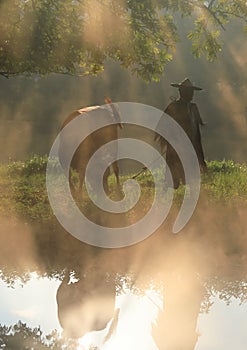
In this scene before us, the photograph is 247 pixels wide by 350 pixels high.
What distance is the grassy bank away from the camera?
981cm

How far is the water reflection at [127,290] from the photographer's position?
482 cm

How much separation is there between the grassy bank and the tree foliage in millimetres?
2905

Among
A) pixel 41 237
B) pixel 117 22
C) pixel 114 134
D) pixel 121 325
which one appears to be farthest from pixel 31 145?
pixel 121 325

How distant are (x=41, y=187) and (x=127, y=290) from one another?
6.23 metres

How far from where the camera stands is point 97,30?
12.2m

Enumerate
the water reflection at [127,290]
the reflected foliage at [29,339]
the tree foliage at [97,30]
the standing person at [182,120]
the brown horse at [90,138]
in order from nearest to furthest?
the reflected foliage at [29,339] < the water reflection at [127,290] < the brown horse at [90,138] < the standing person at [182,120] < the tree foliage at [97,30]

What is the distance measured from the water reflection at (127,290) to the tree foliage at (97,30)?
16.8ft

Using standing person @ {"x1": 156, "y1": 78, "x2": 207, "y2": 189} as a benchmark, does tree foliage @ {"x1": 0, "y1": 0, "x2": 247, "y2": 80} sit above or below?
above

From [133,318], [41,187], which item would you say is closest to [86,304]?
[133,318]

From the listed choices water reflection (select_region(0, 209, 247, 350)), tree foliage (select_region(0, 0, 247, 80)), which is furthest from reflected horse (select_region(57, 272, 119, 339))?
tree foliage (select_region(0, 0, 247, 80))

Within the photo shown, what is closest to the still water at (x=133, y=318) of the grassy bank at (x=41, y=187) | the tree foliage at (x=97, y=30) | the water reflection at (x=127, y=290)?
the water reflection at (x=127, y=290)

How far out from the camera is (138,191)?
11258 millimetres

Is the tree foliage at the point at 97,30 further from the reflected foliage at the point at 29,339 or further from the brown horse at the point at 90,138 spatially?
the reflected foliage at the point at 29,339

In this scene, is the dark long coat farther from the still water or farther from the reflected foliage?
the reflected foliage
